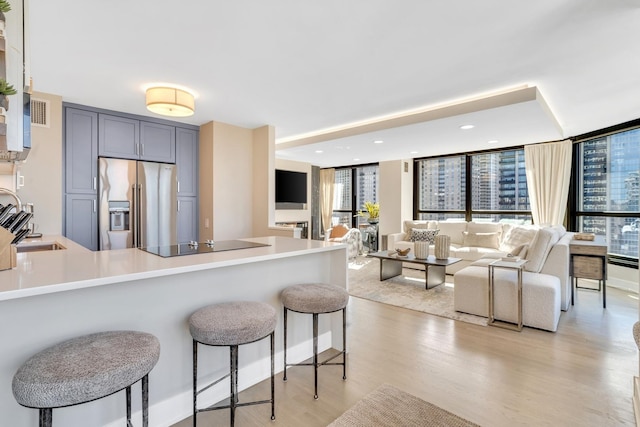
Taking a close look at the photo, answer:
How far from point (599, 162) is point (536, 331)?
3.58 meters

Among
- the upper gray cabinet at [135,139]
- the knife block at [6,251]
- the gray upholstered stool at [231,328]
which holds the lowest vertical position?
the gray upholstered stool at [231,328]

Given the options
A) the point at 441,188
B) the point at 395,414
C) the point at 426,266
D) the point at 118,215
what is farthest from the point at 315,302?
the point at 441,188

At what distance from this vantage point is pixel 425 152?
6234 millimetres

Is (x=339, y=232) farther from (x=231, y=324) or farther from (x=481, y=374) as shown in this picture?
(x=231, y=324)

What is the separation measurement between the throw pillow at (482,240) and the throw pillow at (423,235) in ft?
1.91

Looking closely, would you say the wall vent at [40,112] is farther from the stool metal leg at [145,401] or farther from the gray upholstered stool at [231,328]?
the stool metal leg at [145,401]

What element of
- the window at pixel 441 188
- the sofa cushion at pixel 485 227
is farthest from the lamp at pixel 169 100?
the window at pixel 441 188

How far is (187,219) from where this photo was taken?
14.7 ft

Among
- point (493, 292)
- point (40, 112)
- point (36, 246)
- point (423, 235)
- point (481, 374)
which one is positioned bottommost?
point (481, 374)

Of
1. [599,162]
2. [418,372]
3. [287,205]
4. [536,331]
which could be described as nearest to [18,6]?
[418,372]

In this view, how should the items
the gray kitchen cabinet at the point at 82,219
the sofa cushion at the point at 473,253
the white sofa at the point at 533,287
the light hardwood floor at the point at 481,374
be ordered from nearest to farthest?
the light hardwood floor at the point at 481,374 < the white sofa at the point at 533,287 < the gray kitchen cabinet at the point at 82,219 < the sofa cushion at the point at 473,253

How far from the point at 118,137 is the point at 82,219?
1.08 m

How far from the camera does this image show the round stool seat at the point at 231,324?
152 centimetres

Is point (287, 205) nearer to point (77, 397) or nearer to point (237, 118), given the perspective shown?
point (237, 118)
